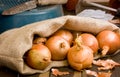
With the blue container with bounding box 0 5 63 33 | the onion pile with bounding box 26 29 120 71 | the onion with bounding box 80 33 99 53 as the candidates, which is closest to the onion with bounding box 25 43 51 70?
the onion pile with bounding box 26 29 120 71

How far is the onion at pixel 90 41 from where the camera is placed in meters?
0.90

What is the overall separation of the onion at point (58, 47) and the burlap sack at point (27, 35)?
0.03 metres

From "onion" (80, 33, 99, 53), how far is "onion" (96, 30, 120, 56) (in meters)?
0.02

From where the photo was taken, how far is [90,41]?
906mm

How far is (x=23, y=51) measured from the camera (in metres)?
0.82

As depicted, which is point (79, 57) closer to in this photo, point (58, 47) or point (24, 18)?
point (58, 47)

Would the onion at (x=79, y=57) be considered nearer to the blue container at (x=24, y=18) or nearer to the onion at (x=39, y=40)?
the onion at (x=39, y=40)

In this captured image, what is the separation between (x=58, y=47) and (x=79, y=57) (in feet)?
0.28

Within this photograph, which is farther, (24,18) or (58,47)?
(24,18)

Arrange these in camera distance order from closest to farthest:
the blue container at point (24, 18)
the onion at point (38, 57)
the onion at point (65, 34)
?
the onion at point (38, 57)
the onion at point (65, 34)
the blue container at point (24, 18)

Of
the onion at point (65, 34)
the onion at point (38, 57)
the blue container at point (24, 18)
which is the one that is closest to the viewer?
the onion at point (38, 57)

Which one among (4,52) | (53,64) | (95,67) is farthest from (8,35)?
(95,67)

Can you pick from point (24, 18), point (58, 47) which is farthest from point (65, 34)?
point (24, 18)

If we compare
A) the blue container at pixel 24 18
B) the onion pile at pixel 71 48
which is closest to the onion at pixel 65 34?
the onion pile at pixel 71 48
